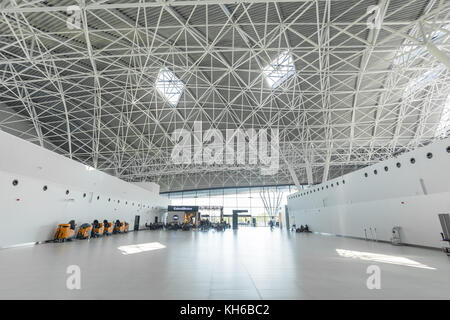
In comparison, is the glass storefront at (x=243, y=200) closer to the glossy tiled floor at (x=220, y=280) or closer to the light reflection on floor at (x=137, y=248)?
the light reflection on floor at (x=137, y=248)

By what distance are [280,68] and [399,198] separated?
13.0 m

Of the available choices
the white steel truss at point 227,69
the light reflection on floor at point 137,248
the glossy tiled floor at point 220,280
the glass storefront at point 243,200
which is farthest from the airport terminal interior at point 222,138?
the glass storefront at point 243,200

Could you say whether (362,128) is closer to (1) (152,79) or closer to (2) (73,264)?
(1) (152,79)

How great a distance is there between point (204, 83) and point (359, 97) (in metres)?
16.2

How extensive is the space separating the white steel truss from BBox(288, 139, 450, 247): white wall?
6652 mm

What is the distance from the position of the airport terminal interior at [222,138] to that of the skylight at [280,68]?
15 cm

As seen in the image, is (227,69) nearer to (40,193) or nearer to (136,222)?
(40,193)

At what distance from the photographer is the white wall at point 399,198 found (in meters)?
9.59

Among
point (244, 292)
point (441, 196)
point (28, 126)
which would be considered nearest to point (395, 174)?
point (441, 196)

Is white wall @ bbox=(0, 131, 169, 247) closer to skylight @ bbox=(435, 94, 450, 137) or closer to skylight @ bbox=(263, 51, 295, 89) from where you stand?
skylight @ bbox=(263, 51, 295, 89)

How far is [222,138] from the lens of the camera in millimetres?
25047

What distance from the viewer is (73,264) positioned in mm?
6152

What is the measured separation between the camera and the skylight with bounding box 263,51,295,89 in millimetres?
15406

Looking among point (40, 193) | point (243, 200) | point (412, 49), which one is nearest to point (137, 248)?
point (40, 193)
